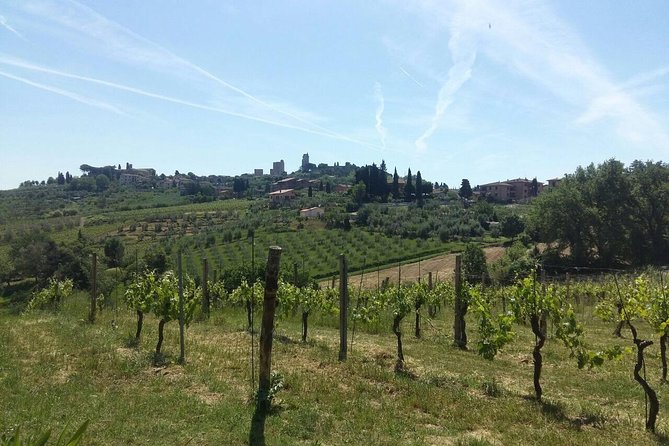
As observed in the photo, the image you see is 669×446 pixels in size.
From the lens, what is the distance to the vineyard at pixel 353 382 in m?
7.25

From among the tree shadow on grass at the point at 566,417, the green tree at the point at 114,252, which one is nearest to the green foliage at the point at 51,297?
the tree shadow on grass at the point at 566,417

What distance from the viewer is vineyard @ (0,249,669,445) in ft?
23.8

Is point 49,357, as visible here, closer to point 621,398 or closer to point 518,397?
point 518,397

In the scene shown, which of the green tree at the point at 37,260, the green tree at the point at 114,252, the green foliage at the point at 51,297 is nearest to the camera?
the green foliage at the point at 51,297

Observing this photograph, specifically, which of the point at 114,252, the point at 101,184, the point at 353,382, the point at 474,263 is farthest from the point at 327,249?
the point at 101,184

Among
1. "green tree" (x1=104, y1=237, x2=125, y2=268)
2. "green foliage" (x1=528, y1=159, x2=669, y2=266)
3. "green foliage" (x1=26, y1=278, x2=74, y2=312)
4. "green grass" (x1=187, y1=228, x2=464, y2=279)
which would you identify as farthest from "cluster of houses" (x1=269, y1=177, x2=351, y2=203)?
"green foliage" (x1=26, y1=278, x2=74, y2=312)

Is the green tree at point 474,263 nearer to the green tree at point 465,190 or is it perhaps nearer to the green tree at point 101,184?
the green tree at point 465,190

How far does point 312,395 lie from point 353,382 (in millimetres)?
1299

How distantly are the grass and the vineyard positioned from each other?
0.04m

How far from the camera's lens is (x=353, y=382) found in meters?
9.77

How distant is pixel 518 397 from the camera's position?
955 cm

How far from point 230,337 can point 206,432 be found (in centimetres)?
841

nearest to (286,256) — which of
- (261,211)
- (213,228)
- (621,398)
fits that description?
(213,228)

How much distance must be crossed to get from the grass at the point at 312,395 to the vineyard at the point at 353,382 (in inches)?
1.4
